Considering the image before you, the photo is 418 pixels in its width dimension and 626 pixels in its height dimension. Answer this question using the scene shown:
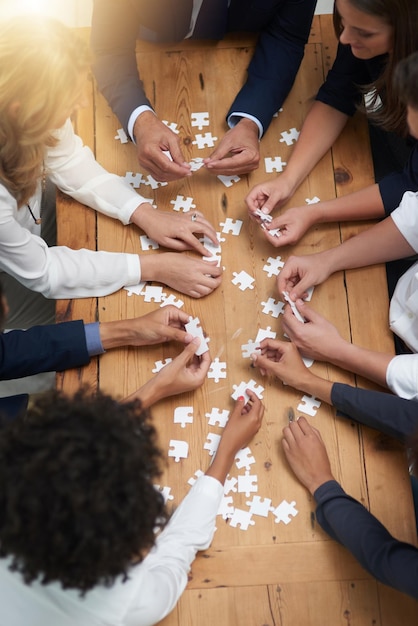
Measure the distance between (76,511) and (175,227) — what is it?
3.97ft

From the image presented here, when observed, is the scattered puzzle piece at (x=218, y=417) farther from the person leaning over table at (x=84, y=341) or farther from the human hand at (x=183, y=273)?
the human hand at (x=183, y=273)

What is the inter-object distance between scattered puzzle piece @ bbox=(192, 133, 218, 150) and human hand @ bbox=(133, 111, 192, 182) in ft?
0.29

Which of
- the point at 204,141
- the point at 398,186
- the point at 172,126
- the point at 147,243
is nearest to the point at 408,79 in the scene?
the point at 398,186

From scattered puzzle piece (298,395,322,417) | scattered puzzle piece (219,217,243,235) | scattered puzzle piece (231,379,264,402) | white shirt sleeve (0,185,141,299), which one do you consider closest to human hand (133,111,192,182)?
scattered puzzle piece (219,217,243,235)

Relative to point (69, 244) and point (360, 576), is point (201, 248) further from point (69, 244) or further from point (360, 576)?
point (360, 576)

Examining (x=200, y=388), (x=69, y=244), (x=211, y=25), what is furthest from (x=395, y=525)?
(x=211, y=25)

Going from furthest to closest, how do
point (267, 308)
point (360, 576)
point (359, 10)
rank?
point (267, 308) < point (359, 10) < point (360, 576)

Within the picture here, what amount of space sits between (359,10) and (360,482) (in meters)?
1.47

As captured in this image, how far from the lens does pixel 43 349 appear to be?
7.34 feet

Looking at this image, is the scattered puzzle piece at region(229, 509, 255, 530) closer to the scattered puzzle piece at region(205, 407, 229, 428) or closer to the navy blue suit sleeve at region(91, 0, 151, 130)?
the scattered puzzle piece at region(205, 407, 229, 428)

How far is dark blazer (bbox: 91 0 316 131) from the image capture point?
252 cm

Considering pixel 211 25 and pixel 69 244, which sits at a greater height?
pixel 211 25

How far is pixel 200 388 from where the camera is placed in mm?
2236

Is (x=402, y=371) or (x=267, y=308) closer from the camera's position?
(x=402, y=371)
